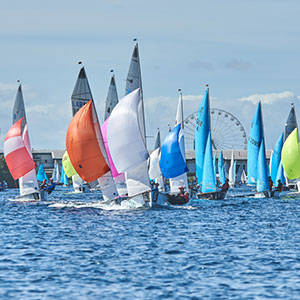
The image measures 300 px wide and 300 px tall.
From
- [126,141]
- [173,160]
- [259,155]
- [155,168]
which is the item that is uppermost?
[126,141]

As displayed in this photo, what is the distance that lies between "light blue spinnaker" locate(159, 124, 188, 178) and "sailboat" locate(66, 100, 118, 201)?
7.46 meters

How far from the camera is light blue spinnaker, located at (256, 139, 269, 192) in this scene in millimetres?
61250

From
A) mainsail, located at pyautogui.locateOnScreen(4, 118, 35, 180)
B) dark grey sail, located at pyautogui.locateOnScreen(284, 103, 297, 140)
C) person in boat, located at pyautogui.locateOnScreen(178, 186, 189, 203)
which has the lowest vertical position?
person in boat, located at pyautogui.locateOnScreen(178, 186, 189, 203)

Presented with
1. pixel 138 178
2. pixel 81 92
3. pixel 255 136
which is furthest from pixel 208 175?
pixel 138 178

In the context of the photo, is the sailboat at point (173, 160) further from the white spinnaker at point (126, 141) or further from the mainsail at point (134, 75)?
the white spinnaker at point (126, 141)

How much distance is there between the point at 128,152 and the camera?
4278 cm

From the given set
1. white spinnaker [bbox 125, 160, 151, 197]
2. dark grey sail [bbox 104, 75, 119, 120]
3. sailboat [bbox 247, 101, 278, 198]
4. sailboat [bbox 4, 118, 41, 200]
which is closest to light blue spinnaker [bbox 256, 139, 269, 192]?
sailboat [bbox 247, 101, 278, 198]

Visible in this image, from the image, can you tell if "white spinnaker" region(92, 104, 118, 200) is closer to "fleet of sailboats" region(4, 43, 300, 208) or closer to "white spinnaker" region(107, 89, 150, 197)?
"fleet of sailboats" region(4, 43, 300, 208)

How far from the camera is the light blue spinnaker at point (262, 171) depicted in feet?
201

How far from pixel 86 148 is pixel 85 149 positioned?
0.09m

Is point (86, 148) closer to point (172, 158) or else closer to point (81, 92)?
point (172, 158)

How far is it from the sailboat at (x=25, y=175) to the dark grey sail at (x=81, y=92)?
6935 mm

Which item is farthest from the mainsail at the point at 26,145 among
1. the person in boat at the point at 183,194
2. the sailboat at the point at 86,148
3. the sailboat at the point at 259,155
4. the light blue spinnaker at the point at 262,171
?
the sailboat at the point at 259,155

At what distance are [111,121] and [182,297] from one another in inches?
990
